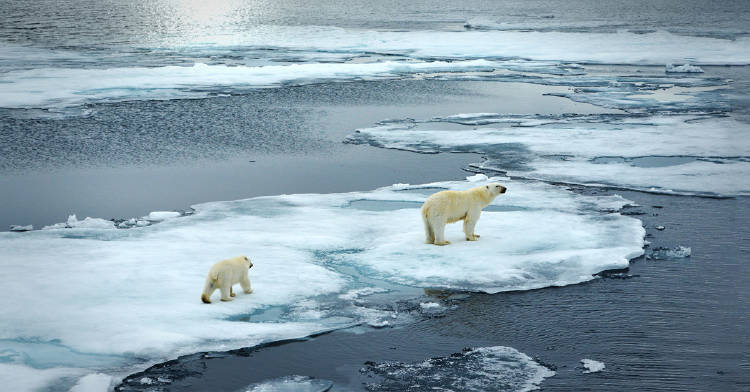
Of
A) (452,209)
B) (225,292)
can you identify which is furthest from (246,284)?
(452,209)

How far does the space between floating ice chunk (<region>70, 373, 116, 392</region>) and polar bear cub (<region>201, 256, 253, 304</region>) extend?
133cm

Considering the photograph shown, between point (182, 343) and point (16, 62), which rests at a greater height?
point (16, 62)

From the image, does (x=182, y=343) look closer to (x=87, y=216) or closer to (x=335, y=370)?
(x=335, y=370)

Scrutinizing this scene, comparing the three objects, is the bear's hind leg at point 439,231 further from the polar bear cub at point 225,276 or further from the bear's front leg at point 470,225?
the polar bear cub at point 225,276

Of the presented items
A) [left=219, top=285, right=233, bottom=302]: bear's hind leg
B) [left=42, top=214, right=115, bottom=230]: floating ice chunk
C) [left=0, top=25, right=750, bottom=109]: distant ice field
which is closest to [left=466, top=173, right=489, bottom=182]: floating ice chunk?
[left=42, top=214, right=115, bottom=230]: floating ice chunk

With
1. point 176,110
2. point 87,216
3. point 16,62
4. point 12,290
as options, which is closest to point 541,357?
point 12,290

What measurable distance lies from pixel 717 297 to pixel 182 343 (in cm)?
465

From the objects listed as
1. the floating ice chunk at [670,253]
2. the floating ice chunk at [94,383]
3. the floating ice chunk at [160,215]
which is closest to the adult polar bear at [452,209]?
the floating ice chunk at [670,253]

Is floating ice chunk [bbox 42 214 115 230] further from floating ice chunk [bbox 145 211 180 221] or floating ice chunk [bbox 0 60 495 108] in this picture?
floating ice chunk [bbox 0 60 495 108]

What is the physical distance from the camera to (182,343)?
6.11 meters

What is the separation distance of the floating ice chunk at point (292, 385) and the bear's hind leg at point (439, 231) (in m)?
2.98

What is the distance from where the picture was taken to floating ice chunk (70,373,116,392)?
545cm

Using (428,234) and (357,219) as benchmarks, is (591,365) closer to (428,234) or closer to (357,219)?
(428,234)

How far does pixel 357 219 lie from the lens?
9758 mm
